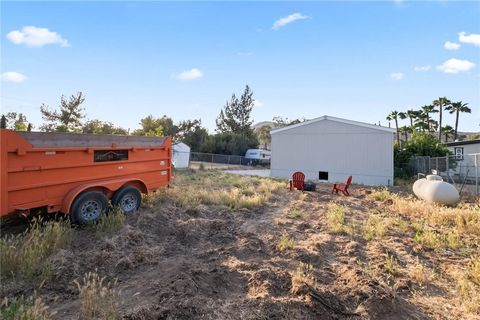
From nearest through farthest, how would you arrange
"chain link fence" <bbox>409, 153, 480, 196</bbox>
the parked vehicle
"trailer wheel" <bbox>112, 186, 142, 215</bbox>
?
"trailer wheel" <bbox>112, 186, 142, 215</bbox>, "chain link fence" <bbox>409, 153, 480, 196</bbox>, the parked vehicle

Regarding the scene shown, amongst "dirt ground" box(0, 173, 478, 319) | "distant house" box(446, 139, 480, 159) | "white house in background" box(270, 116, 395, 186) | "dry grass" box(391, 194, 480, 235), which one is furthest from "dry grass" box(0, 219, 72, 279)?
"distant house" box(446, 139, 480, 159)

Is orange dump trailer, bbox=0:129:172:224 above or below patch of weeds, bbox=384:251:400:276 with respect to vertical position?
above

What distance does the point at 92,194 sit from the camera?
6.05 metres

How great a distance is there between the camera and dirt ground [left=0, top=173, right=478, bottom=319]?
332 cm

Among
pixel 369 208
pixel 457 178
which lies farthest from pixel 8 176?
pixel 457 178

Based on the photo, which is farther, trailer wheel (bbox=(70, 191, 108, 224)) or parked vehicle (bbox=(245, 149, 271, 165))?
parked vehicle (bbox=(245, 149, 271, 165))

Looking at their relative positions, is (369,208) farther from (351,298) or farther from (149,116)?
(149,116)

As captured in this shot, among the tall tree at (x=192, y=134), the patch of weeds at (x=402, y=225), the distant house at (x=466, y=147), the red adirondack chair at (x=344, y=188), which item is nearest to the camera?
the patch of weeds at (x=402, y=225)

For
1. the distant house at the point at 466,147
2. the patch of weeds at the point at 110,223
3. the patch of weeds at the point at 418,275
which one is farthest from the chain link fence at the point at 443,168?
the patch of weeds at the point at 110,223

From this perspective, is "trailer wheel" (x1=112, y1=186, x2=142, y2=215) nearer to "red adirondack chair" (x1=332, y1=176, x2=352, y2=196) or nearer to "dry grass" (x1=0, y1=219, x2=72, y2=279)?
"dry grass" (x1=0, y1=219, x2=72, y2=279)

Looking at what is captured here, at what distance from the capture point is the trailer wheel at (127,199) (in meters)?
6.70

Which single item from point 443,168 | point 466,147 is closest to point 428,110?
point 466,147

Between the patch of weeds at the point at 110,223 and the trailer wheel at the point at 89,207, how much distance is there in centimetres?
17

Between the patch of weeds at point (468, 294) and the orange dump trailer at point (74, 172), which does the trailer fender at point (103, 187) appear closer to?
the orange dump trailer at point (74, 172)
